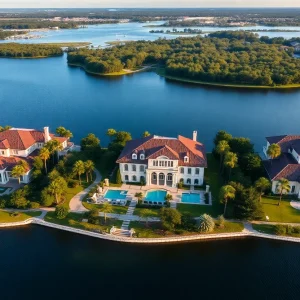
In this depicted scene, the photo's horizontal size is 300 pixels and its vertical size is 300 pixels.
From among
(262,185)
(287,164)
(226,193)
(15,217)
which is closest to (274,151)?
(287,164)

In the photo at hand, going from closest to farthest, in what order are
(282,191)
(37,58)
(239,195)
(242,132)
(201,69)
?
(239,195)
(282,191)
(242,132)
(201,69)
(37,58)

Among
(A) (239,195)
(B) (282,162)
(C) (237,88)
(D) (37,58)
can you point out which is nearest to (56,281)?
(A) (239,195)

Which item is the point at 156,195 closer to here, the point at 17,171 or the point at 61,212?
the point at 61,212

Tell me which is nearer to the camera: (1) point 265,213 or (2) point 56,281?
(2) point 56,281

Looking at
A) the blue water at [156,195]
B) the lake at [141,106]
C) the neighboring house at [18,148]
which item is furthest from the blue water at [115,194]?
the lake at [141,106]

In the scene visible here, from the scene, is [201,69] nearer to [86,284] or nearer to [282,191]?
[282,191]

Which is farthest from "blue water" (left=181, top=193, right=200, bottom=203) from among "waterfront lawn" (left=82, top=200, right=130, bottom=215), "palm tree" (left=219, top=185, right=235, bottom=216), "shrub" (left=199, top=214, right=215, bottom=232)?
"waterfront lawn" (left=82, top=200, right=130, bottom=215)
